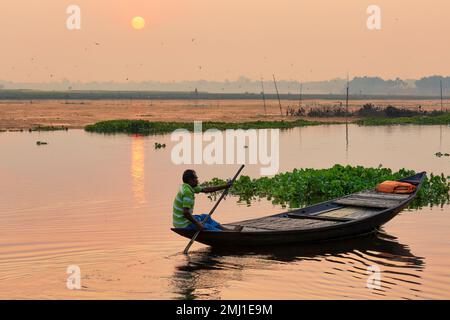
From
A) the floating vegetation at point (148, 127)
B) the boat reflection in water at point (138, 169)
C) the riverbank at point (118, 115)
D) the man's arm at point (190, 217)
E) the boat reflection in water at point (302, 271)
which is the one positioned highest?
the riverbank at point (118, 115)

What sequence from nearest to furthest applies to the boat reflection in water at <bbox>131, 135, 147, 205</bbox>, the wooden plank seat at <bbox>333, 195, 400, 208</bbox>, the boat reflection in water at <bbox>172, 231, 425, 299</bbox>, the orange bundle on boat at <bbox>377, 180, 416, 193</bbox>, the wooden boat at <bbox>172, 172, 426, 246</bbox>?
the boat reflection in water at <bbox>172, 231, 425, 299</bbox> < the wooden boat at <bbox>172, 172, 426, 246</bbox> < the wooden plank seat at <bbox>333, 195, 400, 208</bbox> < the orange bundle on boat at <bbox>377, 180, 416, 193</bbox> < the boat reflection in water at <bbox>131, 135, 147, 205</bbox>

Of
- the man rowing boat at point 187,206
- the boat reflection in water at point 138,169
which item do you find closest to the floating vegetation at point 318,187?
the boat reflection in water at point 138,169

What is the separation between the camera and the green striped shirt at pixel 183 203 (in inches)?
427

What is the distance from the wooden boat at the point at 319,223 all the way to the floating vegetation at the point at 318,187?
2.40 m

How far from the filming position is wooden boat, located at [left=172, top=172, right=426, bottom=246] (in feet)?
36.3

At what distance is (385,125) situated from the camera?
157 ft

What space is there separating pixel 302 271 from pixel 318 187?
718 cm

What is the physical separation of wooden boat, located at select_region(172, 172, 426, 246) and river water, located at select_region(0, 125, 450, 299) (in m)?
0.19

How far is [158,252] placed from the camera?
11.3 m

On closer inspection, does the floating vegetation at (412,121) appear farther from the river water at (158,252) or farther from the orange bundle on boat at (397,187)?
the orange bundle on boat at (397,187)

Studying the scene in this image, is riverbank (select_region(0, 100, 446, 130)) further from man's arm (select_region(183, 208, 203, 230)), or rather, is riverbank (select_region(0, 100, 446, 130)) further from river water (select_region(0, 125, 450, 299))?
man's arm (select_region(183, 208, 203, 230))

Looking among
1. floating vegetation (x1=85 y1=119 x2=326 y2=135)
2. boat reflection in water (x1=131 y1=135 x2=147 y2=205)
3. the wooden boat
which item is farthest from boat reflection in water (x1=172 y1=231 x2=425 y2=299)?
floating vegetation (x1=85 y1=119 x2=326 y2=135)

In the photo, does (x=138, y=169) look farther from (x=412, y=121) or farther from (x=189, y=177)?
(x=412, y=121)
